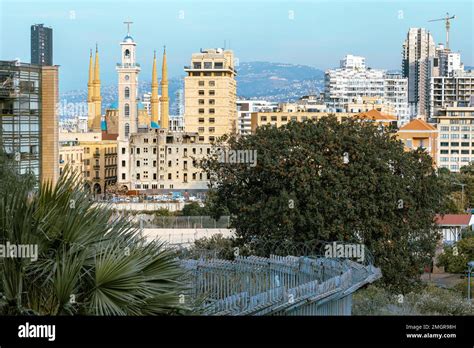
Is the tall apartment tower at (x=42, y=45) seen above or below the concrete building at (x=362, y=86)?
below

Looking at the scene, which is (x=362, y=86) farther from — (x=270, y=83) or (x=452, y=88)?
(x=270, y=83)

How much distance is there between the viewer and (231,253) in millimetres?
16172

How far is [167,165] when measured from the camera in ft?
226

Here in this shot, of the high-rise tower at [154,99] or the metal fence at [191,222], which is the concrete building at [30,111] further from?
the high-rise tower at [154,99]

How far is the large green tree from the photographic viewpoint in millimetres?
16422

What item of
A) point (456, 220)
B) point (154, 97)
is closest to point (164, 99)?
point (154, 97)

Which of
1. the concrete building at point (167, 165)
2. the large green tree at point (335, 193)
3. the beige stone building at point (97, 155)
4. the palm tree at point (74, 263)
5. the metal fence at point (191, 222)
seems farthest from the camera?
the concrete building at point (167, 165)

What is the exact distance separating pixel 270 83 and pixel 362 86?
27.9m

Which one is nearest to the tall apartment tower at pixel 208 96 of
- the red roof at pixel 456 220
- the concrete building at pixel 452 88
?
the concrete building at pixel 452 88

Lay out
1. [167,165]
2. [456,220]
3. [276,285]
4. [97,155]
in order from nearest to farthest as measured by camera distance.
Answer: [276,285], [456,220], [167,165], [97,155]

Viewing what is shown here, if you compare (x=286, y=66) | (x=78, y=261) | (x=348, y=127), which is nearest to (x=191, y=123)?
(x=286, y=66)

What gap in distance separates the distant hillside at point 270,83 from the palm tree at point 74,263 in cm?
6290

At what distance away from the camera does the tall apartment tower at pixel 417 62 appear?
117438mm
